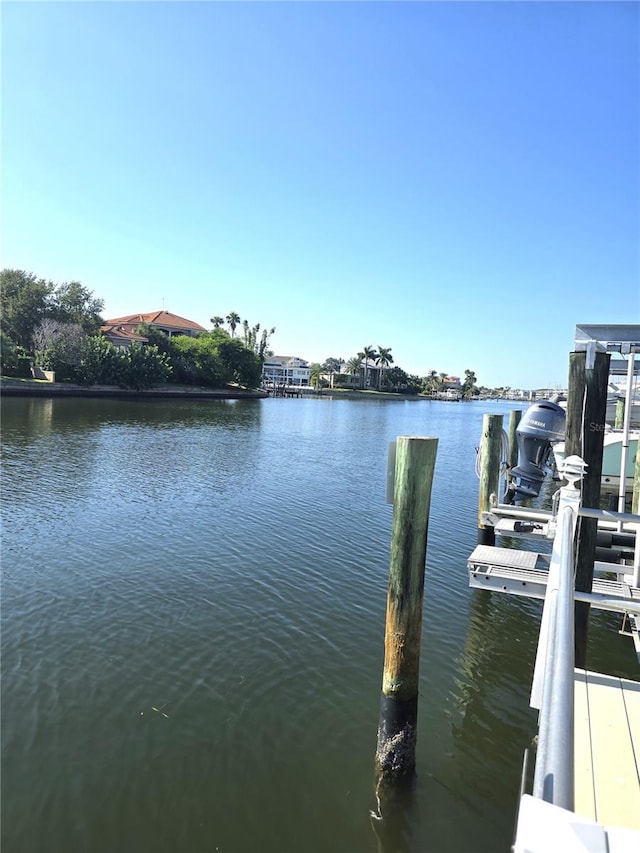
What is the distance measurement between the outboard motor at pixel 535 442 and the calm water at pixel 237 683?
1944 mm

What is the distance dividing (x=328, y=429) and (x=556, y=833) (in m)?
39.3

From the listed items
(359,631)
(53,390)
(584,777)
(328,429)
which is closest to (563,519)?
(584,777)

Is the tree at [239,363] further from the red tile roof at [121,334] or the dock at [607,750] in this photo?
the dock at [607,750]

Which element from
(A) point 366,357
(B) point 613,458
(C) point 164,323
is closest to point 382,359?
(A) point 366,357

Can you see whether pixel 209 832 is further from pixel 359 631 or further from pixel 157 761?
pixel 359 631

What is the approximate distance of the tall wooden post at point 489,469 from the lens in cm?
1025

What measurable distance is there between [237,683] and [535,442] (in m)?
8.72

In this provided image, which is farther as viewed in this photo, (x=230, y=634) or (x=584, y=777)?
(x=230, y=634)

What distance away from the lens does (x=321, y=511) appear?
14.4 metres

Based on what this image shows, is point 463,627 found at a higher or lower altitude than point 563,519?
lower

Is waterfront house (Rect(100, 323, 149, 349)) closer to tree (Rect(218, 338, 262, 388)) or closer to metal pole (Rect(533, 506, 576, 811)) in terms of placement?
tree (Rect(218, 338, 262, 388))

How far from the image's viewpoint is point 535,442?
40.1ft

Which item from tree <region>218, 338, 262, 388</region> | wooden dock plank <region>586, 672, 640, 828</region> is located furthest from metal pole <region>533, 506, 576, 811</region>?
tree <region>218, 338, 262, 388</region>

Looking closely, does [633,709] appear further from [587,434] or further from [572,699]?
[572,699]
